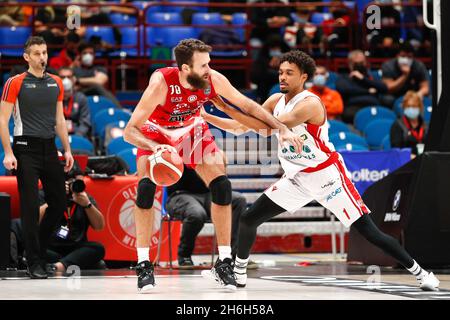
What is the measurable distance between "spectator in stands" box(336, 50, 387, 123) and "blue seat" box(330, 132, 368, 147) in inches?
64.4

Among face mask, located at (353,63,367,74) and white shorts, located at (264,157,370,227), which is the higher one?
face mask, located at (353,63,367,74)

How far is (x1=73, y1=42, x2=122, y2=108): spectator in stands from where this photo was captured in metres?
15.1

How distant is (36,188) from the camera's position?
9.67m

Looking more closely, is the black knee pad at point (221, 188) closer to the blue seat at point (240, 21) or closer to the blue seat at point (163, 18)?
the blue seat at point (163, 18)

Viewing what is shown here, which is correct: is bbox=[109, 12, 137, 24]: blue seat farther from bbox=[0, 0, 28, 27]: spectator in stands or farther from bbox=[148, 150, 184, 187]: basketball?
bbox=[148, 150, 184, 187]: basketball

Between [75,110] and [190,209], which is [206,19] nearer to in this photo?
[75,110]

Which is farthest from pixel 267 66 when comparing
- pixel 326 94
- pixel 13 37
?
pixel 13 37

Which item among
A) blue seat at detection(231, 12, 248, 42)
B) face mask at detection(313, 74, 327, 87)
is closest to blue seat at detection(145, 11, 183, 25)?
blue seat at detection(231, 12, 248, 42)

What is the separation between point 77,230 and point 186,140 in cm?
313

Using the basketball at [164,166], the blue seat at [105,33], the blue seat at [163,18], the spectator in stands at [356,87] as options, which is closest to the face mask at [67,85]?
the blue seat at [105,33]

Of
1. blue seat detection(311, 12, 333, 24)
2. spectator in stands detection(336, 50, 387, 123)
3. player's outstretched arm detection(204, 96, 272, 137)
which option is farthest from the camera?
blue seat detection(311, 12, 333, 24)

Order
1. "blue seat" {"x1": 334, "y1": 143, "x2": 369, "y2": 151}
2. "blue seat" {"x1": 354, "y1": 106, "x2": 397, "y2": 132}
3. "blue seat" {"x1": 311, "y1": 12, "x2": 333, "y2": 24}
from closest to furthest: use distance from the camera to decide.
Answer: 1. "blue seat" {"x1": 334, "y1": 143, "x2": 369, "y2": 151}
2. "blue seat" {"x1": 354, "y1": 106, "x2": 397, "y2": 132}
3. "blue seat" {"x1": 311, "y1": 12, "x2": 333, "y2": 24}
